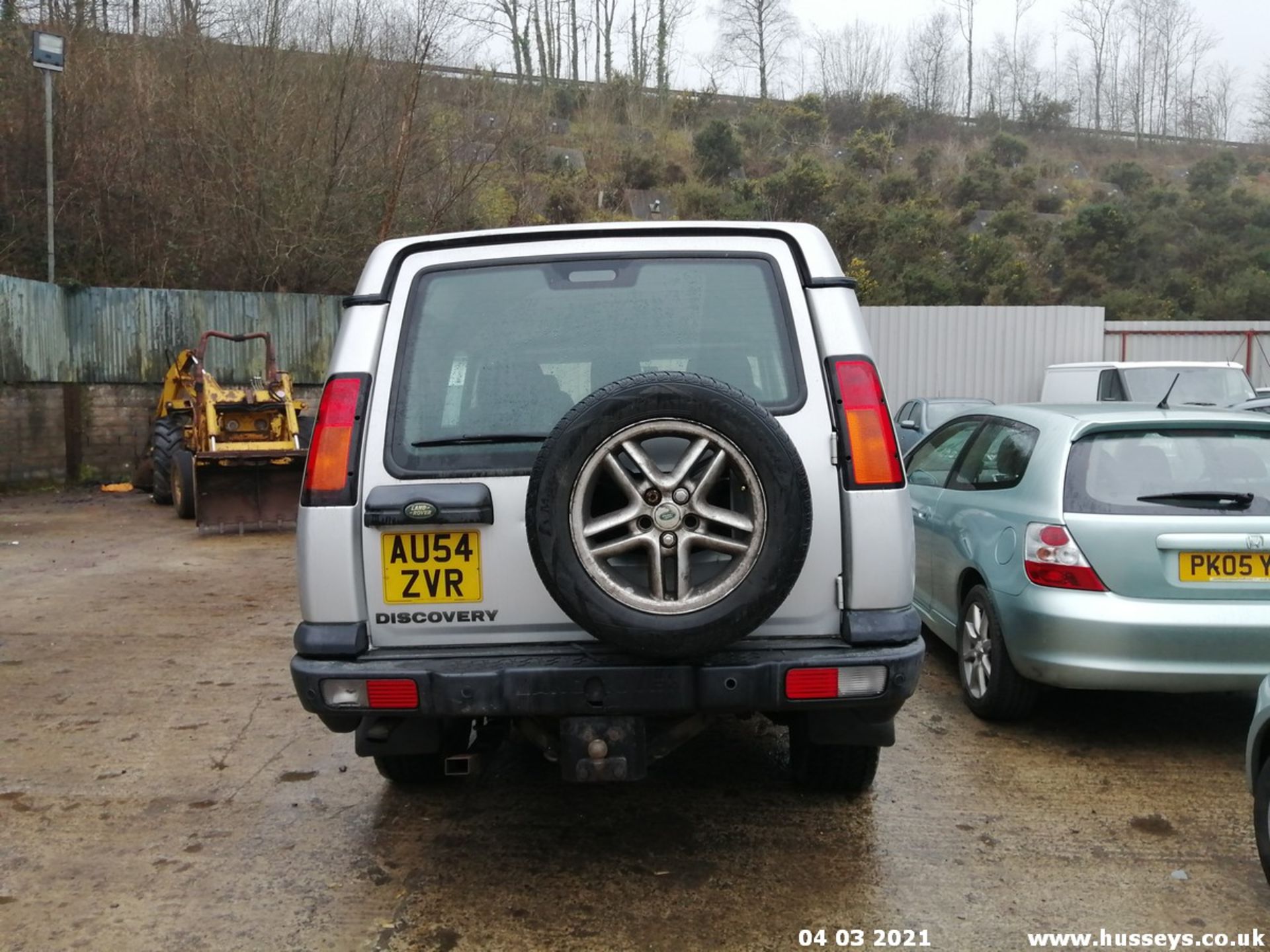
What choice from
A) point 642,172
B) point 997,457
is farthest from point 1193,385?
point 642,172

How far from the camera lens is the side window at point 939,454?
20.0 feet

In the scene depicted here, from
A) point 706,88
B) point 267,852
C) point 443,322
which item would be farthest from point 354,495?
point 706,88

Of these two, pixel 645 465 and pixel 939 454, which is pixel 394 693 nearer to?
pixel 645 465

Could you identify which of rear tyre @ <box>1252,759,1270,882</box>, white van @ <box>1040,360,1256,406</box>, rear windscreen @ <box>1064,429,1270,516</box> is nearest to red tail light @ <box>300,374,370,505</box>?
rear tyre @ <box>1252,759,1270,882</box>

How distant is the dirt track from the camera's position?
3.14 metres

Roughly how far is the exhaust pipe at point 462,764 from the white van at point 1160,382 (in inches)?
404

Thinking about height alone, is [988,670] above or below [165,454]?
below

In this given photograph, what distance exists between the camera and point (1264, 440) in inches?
184

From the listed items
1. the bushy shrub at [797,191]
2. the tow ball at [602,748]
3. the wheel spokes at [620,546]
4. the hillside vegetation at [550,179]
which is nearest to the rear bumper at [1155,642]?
the tow ball at [602,748]

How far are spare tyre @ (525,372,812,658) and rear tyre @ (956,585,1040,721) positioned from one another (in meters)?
2.37

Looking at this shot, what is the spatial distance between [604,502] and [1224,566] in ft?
8.97

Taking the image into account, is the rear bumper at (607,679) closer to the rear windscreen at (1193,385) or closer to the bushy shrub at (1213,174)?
the rear windscreen at (1193,385)

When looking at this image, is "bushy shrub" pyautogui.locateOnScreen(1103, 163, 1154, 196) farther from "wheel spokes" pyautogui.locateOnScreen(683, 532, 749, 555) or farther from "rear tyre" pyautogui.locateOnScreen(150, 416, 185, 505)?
"wheel spokes" pyautogui.locateOnScreen(683, 532, 749, 555)

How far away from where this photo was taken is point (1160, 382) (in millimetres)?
→ 12969
